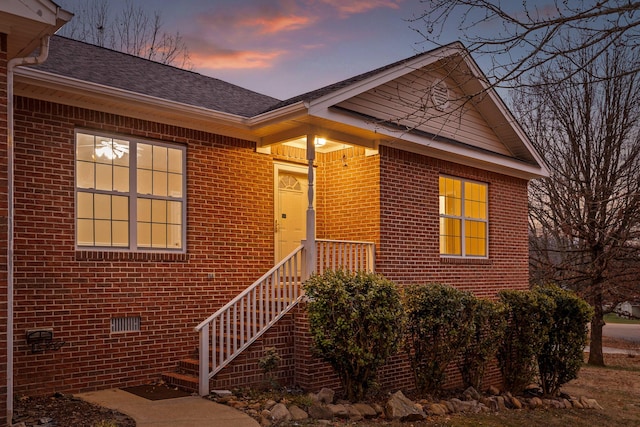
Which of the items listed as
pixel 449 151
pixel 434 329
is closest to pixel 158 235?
pixel 434 329

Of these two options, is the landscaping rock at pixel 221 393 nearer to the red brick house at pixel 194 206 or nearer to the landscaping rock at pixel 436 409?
the red brick house at pixel 194 206

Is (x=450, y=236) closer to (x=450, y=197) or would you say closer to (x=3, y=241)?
(x=450, y=197)

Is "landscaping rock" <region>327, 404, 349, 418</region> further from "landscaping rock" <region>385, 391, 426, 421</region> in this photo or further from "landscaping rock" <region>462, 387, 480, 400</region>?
"landscaping rock" <region>462, 387, 480, 400</region>

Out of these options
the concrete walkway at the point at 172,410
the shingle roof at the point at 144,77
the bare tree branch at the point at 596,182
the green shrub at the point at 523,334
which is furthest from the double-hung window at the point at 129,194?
the bare tree branch at the point at 596,182

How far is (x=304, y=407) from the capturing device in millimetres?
8047

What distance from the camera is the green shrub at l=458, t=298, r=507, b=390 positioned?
1030cm

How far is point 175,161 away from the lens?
32.0ft

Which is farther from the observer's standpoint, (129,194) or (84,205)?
(129,194)

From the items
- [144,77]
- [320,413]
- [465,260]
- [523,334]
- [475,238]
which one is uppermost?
[144,77]

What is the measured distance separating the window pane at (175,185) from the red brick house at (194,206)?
34 mm

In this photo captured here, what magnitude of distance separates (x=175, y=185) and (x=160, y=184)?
26 cm

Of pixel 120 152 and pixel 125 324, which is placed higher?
pixel 120 152

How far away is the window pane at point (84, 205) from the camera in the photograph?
8.65 metres

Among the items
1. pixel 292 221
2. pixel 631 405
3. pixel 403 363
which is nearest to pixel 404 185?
pixel 292 221
